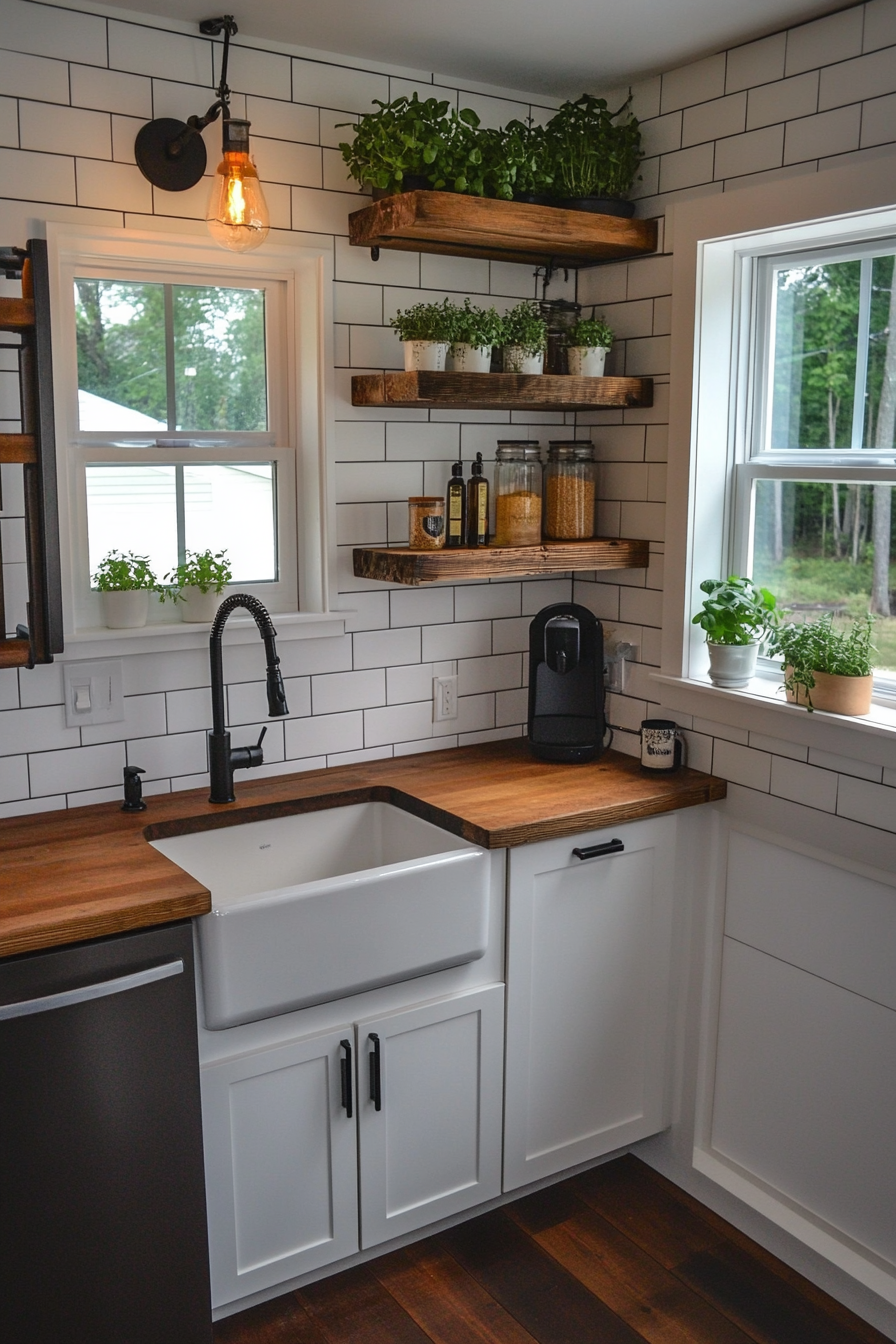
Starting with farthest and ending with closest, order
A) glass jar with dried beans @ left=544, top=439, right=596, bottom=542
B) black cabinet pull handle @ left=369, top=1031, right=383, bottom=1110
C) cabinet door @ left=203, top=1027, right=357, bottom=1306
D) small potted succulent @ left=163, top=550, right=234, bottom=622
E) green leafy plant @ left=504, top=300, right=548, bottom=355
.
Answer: glass jar with dried beans @ left=544, top=439, right=596, bottom=542 < green leafy plant @ left=504, top=300, right=548, bottom=355 < small potted succulent @ left=163, top=550, right=234, bottom=622 < black cabinet pull handle @ left=369, top=1031, right=383, bottom=1110 < cabinet door @ left=203, top=1027, right=357, bottom=1306

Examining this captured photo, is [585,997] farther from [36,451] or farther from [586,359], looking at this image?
[36,451]

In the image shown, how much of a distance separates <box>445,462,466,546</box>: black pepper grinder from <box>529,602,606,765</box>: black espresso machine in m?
0.29

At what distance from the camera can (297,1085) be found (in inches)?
88.7

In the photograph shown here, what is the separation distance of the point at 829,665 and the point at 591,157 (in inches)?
52.0

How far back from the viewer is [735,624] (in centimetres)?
269

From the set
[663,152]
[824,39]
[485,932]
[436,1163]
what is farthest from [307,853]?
[824,39]

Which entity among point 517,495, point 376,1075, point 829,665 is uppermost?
point 517,495

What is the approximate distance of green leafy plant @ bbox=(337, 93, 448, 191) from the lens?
99.5 inches

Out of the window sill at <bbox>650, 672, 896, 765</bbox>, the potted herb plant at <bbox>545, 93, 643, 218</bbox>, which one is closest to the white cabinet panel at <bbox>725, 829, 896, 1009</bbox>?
the window sill at <bbox>650, 672, 896, 765</bbox>

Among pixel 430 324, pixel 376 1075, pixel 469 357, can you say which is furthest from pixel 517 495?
pixel 376 1075

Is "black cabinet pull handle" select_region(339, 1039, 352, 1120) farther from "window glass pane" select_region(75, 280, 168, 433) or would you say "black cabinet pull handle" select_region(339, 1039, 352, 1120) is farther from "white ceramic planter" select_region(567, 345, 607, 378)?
"white ceramic planter" select_region(567, 345, 607, 378)

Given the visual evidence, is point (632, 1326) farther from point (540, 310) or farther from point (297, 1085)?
point (540, 310)

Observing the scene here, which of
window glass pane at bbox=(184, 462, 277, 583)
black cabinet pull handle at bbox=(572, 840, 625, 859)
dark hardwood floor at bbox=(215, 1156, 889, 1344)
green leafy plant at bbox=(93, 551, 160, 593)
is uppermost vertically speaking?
window glass pane at bbox=(184, 462, 277, 583)

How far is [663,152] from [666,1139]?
2.41 m
